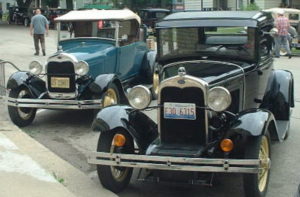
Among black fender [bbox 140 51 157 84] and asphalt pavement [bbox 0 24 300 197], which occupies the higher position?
black fender [bbox 140 51 157 84]

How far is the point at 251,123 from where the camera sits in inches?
202

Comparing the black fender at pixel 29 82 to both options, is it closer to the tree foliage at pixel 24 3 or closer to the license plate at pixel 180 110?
the license plate at pixel 180 110

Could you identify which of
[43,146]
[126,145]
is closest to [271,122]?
[126,145]

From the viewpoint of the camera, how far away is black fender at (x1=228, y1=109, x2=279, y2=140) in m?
5.05

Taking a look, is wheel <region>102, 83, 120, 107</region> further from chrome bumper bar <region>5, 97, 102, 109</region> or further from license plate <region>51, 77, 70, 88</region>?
license plate <region>51, 77, 70, 88</region>

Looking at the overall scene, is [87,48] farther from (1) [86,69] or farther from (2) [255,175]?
(2) [255,175]

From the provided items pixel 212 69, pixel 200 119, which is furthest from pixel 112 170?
pixel 212 69

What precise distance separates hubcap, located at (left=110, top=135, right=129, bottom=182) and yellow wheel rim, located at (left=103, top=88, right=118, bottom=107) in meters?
2.92

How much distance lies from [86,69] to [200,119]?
3.64 m

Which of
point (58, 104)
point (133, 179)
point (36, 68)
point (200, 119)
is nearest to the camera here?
point (200, 119)

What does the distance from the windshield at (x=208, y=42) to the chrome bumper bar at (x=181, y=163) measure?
168 centimetres

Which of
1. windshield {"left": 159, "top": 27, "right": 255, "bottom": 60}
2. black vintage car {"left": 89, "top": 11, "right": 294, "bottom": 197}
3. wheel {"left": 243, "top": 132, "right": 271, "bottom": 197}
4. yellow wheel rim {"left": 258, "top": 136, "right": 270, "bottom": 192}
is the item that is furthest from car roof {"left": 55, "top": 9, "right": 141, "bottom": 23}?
wheel {"left": 243, "top": 132, "right": 271, "bottom": 197}

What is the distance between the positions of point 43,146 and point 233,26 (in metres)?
2.97

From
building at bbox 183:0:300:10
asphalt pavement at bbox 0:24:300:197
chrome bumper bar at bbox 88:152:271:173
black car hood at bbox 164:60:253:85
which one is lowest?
asphalt pavement at bbox 0:24:300:197
